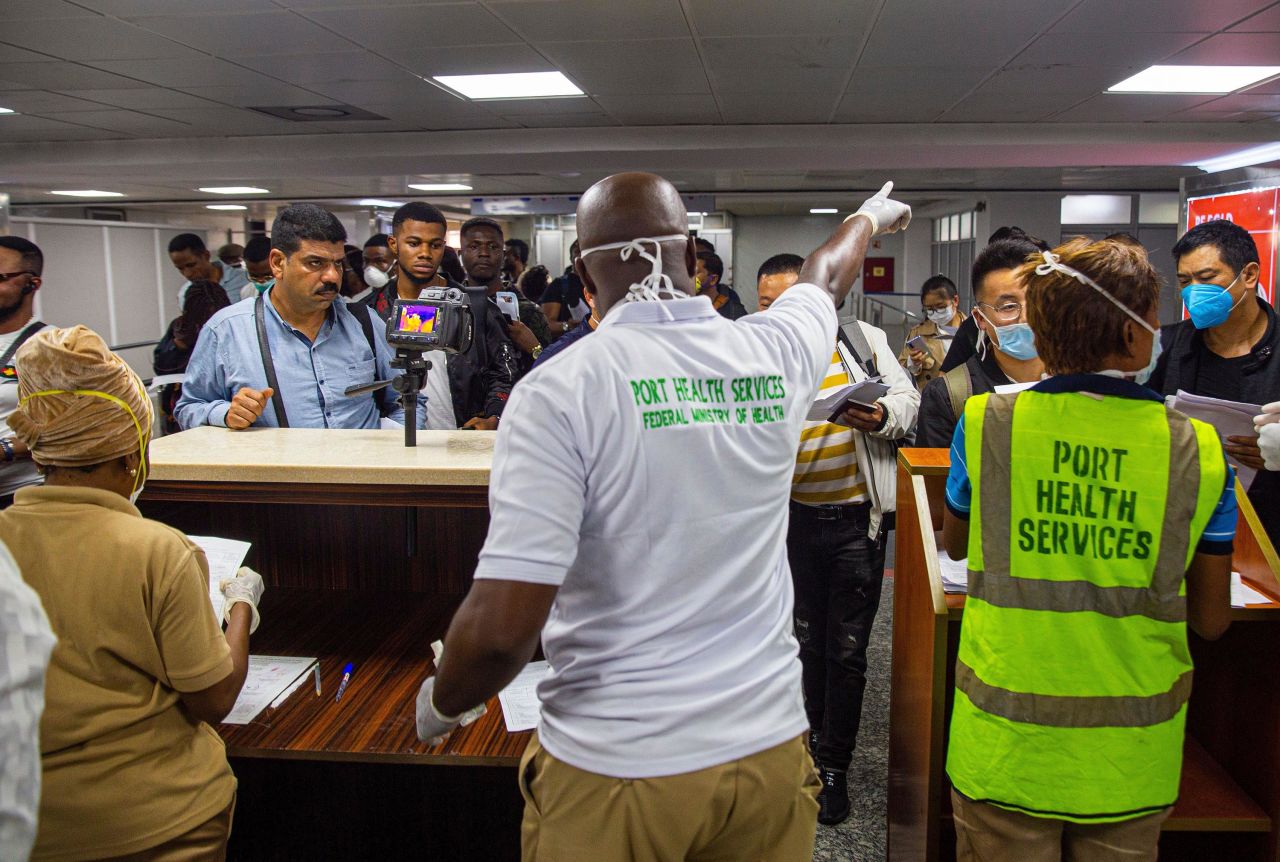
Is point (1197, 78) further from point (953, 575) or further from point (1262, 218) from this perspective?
point (953, 575)

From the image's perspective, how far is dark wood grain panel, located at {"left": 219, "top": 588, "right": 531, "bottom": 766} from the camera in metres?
1.71

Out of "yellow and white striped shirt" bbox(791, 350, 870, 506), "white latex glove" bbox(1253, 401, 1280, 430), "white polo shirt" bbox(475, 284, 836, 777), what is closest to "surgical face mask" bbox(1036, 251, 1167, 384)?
"white polo shirt" bbox(475, 284, 836, 777)

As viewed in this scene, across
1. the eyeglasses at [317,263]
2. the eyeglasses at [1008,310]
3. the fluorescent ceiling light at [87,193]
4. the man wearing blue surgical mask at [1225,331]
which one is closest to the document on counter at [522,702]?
the eyeglasses at [317,263]

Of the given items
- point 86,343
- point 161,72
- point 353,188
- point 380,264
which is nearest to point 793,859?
point 86,343

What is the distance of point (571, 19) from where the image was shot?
4742 millimetres

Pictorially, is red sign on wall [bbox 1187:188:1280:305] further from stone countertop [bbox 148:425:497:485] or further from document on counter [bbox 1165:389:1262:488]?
stone countertop [bbox 148:425:497:485]

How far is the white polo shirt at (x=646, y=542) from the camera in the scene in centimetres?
106

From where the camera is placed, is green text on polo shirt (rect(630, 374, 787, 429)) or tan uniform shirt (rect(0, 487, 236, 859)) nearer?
green text on polo shirt (rect(630, 374, 787, 429))

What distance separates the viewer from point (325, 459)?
190cm

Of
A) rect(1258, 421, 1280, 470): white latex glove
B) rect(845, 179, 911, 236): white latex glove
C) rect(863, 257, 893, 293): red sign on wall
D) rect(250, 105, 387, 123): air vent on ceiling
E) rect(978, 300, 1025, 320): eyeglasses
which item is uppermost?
rect(250, 105, 387, 123): air vent on ceiling

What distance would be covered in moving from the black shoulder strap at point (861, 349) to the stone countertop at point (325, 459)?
50.2 inches

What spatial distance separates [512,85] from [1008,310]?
4804mm

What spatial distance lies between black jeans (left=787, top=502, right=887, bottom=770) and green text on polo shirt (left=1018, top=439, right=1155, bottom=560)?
121 cm

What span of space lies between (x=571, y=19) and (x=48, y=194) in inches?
446
